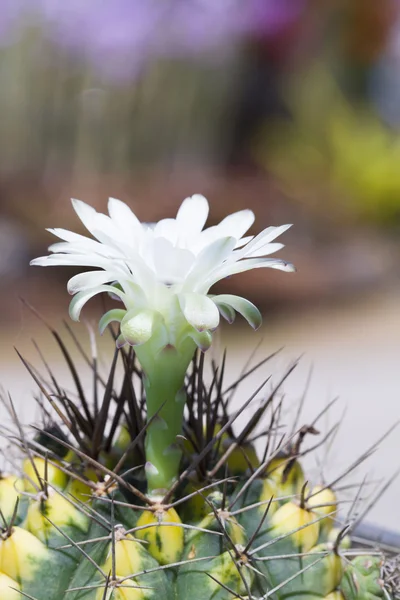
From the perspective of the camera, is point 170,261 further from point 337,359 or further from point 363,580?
point 337,359

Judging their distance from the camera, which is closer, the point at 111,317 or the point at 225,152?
the point at 111,317

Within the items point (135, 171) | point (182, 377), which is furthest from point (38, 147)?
point (182, 377)

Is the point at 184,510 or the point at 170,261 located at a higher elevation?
the point at 170,261

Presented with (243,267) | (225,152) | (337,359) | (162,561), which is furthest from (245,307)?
(225,152)

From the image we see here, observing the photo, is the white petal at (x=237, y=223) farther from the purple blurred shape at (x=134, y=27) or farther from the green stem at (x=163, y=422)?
the purple blurred shape at (x=134, y=27)

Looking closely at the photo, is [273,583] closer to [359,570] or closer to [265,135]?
[359,570]

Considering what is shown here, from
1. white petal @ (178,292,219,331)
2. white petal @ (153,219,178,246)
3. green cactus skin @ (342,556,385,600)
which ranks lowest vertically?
green cactus skin @ (342,556,385,600)

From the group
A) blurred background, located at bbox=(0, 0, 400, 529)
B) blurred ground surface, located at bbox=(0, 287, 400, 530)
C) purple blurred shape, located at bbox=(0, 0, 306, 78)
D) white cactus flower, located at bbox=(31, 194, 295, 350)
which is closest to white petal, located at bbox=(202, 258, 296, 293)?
white cactus flower, located at bbox=(31, 194, 295, 350)

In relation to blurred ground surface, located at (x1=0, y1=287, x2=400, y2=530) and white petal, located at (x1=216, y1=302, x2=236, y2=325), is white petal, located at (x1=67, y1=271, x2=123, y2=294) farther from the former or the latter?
blurred ground surface, located at (x1=0, y1=287, x2=400, y2=530)
